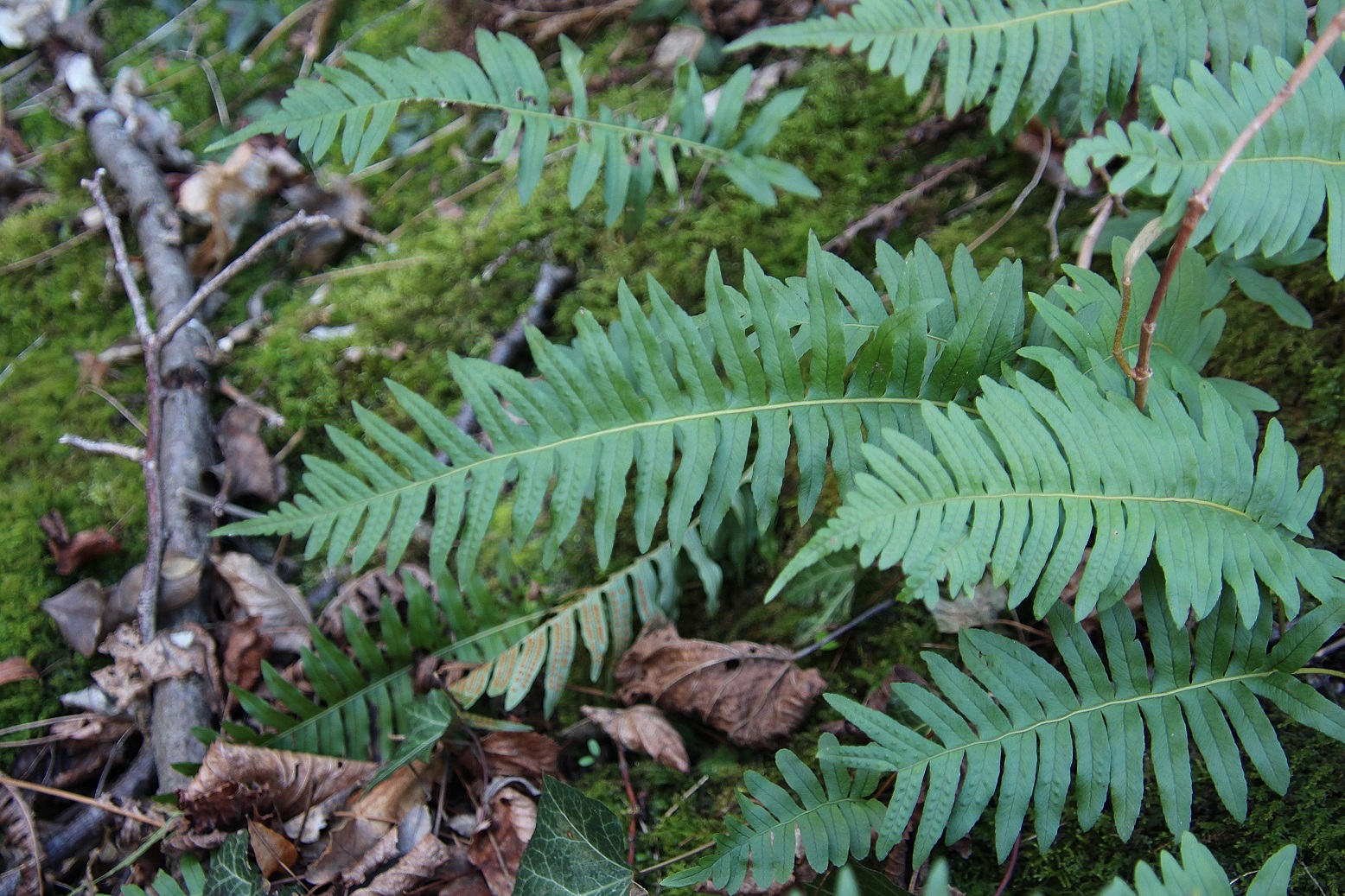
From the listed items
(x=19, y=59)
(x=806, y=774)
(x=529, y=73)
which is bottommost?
(x=806, y=774)

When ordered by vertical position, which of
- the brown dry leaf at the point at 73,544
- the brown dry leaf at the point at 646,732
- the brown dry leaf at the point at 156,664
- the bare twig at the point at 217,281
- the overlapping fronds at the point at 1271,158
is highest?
the bare twig at the point at 217,281

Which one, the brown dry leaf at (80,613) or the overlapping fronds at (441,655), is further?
the brown dry leaf at (80,613)

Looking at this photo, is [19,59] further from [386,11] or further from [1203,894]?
[1203,894]

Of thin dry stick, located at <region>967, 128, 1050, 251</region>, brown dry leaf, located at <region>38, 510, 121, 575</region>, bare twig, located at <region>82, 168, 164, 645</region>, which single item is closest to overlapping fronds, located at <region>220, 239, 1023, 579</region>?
thin dry stick, located at <region>967, 128, 1050, 251</region>

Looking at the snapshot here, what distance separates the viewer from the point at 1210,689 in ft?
4.13

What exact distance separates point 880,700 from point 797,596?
1.10ft

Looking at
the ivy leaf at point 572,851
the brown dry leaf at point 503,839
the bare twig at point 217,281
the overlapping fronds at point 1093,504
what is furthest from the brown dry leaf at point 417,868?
the bare twig at point 217,281

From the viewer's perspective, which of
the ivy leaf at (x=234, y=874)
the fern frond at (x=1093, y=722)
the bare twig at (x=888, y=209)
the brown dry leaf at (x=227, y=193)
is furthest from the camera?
the brown dry leaf at (x=227, y=193)

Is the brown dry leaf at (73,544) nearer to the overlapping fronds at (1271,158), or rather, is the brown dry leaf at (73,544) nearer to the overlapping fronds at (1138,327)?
the overlapping fronds at (1138,327)

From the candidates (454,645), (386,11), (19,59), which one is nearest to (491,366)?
(454,645)

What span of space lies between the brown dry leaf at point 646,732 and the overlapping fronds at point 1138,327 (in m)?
1.10

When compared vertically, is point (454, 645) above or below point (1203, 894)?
above

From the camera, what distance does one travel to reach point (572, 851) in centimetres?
140

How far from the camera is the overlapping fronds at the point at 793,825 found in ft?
4.08
